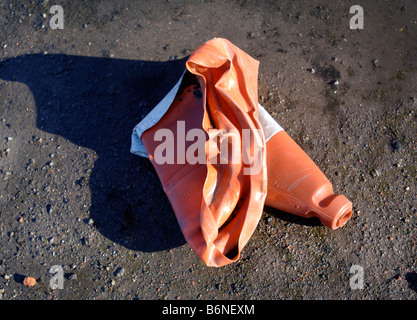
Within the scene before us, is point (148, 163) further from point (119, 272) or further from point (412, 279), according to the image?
point (412, 279)

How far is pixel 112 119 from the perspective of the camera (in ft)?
11.4

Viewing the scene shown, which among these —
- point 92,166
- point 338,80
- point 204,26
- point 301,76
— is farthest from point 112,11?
point 338,80

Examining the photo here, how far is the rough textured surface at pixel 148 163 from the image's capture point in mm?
3111

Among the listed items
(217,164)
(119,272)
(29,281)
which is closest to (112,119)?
(217,164)

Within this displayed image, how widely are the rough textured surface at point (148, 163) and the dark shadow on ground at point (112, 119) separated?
1 centimetres

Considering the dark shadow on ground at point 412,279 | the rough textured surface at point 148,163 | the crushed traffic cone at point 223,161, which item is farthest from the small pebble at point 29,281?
the dark shadow on ground at point 412,279

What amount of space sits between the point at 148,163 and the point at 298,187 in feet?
4.76

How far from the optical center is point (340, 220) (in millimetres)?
2881

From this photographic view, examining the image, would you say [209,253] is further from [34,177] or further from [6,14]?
[6,14]

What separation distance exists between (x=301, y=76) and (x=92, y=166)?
233 centimetres

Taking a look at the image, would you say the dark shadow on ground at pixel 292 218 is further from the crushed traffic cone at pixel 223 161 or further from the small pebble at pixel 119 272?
the small pebble at pixel 119 272

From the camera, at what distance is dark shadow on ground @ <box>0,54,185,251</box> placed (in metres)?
3.22

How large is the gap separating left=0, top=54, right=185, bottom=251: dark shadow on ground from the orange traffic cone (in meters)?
1.04

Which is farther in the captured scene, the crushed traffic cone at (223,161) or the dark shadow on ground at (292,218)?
the dark shadow on ground at (292,218)
